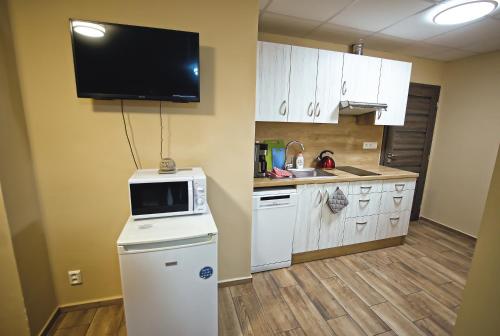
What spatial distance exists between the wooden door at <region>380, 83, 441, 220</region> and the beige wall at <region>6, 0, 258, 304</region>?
2.45 metres

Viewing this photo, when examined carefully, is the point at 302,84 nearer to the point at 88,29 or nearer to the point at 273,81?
the point at 273,81

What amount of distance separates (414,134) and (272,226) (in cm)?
273

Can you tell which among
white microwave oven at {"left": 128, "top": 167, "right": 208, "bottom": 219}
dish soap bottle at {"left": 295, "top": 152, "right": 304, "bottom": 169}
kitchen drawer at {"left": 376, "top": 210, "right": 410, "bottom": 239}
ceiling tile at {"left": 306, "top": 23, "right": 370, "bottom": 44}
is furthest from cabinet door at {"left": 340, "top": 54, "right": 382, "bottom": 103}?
white microwave oven at {"left": 128, "top": 167, "right": 208, "bottom": 219}

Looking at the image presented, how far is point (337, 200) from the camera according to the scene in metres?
2.36

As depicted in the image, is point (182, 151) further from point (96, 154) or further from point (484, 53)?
point (484, 53)

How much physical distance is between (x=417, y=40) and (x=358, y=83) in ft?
2.83

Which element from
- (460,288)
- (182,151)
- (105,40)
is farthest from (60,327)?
(460,288)

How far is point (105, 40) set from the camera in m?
1.38

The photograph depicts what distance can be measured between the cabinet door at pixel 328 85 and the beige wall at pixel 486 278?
181 cm

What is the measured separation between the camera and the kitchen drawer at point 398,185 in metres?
2.61

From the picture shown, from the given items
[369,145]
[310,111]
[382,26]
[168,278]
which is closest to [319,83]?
[310,111]

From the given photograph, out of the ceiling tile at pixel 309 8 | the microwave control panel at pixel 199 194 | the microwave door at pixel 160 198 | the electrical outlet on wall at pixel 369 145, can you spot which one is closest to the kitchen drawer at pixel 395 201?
the electrical outlet on wall at pixel 369 145

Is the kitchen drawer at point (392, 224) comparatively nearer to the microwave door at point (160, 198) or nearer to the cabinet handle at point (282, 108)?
the cabinet handle at point (282, 108)

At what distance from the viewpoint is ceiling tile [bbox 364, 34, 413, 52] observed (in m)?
2.55
